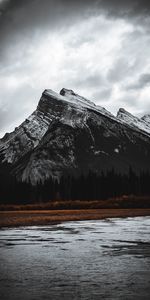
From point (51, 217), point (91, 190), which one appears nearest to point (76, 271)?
point (51, 217)

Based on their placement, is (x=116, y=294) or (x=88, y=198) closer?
(x=116, y=294)

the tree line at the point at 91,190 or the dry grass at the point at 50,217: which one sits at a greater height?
the tree line at the point at 91,190

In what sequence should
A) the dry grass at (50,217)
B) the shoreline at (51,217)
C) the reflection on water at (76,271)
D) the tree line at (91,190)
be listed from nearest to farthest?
the reflection on water at (76,271) → the shoreline at (51,217) → the dry grass at (50,217) → the tree line at (91,190)

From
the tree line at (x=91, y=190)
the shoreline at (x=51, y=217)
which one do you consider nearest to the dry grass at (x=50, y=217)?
the shoreline at (x=51, y=217)

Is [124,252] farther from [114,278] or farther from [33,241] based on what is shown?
[33,241]

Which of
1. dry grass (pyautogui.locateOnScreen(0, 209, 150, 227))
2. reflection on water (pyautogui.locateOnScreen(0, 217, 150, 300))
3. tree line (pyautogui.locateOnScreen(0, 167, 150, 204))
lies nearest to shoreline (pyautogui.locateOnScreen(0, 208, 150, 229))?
dry grass (pyautogui.locateOnScreen(0, 209, 150, 227))

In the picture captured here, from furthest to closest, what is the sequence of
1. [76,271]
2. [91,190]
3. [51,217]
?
[91,190] → [51,217] → [76,271]

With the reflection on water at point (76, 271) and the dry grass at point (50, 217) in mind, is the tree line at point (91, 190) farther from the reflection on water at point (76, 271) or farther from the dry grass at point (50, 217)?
the reflection on water at point (76, 271)

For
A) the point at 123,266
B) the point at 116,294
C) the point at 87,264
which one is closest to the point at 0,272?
the point at 87,264

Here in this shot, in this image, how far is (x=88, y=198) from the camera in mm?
167125

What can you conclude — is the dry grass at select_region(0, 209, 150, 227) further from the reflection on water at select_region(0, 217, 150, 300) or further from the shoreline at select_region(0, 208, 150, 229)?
the reflection on water at select_region(0, 217, 150, 300)

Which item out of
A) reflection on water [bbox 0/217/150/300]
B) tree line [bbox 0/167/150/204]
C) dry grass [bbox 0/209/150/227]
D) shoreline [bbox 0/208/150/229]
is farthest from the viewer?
tree line [bbox 0/167/150/204]

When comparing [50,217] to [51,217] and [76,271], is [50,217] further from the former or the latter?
[76,271]

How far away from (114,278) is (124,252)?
5743mm
